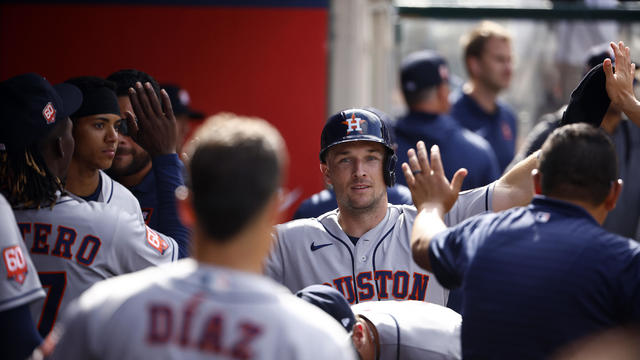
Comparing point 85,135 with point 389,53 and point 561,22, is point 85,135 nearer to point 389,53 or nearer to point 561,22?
point 389,53

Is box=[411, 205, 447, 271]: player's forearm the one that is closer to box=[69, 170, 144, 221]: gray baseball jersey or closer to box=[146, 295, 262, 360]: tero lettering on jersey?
box=[146, 295, 262, 360]: tero lettering on jersey

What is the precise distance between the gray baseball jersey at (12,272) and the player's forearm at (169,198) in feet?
2.84

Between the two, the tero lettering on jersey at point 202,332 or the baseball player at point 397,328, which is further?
the baseball player at point 397,328

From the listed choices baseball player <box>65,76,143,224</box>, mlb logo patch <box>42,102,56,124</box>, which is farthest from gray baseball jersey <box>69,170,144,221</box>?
mlb logo patch <box>42,102,56,124</box>

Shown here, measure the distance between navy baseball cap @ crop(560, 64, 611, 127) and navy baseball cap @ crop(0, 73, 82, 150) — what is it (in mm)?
1841

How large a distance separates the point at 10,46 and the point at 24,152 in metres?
3.44

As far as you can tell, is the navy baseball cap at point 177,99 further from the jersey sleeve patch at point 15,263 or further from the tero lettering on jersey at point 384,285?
the jersey sleeve patch at point 15,263

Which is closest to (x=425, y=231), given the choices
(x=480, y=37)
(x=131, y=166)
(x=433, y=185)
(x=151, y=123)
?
(x=433, y=185)

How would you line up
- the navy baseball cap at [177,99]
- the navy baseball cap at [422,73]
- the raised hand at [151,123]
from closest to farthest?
the raised hand at [151,123]
the navy baseball cap at [177,99]
the navy baseball cap at [422,73]

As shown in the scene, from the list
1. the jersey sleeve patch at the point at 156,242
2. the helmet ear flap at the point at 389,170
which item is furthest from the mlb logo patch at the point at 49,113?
the helmet ear flap at the point at 389,170

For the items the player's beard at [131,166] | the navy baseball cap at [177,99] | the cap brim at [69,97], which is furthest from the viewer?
the navy baseball cap at [177,99]

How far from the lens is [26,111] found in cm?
264

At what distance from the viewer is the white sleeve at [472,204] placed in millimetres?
3094

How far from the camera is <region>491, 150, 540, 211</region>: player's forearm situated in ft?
9.61
